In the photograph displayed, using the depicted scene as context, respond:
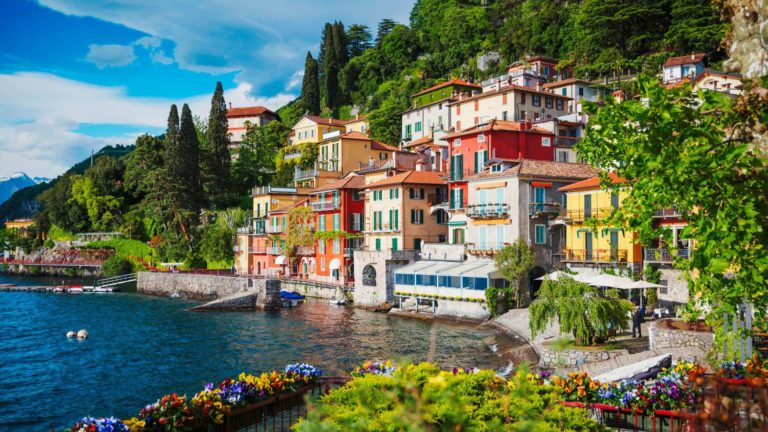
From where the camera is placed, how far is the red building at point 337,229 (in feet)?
183

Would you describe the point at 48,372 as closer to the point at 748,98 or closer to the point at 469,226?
the point at 469,226

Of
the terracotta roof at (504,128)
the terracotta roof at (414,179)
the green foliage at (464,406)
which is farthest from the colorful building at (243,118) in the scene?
the green foliage at (464,406)

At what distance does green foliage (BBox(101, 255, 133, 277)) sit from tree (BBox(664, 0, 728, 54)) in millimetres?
71058

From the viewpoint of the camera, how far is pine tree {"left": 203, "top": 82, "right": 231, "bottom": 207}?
8262cm

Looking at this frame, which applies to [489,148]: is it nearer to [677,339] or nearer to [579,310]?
[579,310]

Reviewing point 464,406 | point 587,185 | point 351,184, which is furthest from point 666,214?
point 351,184

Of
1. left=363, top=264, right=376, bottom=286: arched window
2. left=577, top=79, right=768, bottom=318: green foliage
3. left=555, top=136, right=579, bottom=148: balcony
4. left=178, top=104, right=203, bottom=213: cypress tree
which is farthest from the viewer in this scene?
left=178, top=104, right=203, bottom=213: cypress tree

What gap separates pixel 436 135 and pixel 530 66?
2131 centimetres

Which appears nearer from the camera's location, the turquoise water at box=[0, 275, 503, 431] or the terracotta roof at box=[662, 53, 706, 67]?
the turquoise water at box=[0, 275, 503, 431]

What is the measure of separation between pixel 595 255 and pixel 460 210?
11.9m

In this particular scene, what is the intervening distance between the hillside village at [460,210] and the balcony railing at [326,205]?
138mm

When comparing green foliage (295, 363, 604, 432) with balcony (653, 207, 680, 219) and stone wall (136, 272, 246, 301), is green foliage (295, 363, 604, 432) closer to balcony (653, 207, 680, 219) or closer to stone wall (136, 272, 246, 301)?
balcony (653, 207, 680, 219)

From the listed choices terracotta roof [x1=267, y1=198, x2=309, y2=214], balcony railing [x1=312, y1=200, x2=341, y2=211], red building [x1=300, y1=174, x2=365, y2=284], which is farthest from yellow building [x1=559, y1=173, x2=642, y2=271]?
terracotta roof [x1=267, y1=198, x2=309, y2=214]

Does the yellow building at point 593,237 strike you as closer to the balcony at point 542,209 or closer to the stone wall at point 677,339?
the balcony at point 542,209
